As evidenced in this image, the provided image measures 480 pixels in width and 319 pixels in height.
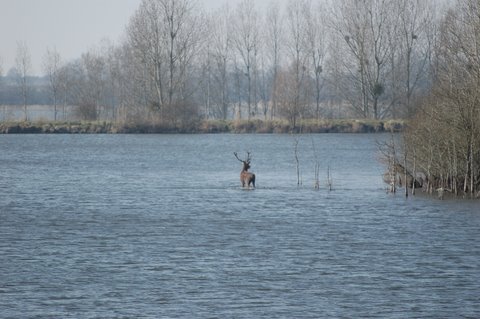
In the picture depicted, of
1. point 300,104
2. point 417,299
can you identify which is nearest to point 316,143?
point 300,104

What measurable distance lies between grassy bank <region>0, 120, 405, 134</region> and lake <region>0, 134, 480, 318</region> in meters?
43.1

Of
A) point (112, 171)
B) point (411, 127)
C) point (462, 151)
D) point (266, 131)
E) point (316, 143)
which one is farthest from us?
point (266, 131)

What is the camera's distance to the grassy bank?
8825 cm

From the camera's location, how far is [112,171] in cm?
4956

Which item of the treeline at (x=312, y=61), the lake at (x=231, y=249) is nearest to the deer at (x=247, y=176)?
the lake at (x=231, y=249)

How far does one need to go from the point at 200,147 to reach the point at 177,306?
52.4 meters

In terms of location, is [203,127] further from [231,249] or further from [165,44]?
[231,249]

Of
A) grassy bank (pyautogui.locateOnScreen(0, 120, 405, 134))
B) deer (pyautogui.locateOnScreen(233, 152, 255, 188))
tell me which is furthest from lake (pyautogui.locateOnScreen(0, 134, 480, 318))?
grassy bank (pyautogui.locateOnScreen(0, 120, 405, 134))

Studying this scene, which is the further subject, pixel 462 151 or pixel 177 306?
pixel 462 151

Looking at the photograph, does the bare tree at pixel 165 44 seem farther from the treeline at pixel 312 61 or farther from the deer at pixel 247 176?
the deer at pixel 247 176

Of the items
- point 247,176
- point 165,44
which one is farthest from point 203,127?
point 247,176

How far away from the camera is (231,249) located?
23.4 meters

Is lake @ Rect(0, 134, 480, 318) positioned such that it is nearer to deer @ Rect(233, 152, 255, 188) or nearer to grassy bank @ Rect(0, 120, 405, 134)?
deer @ Rect(233, 152, 255, 188)

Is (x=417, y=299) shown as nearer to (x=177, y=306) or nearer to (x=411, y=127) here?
(x=177, y=306)
